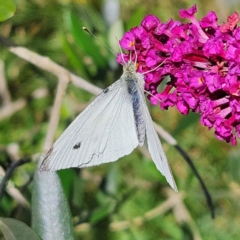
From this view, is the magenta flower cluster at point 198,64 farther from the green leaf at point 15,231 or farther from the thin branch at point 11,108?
the thin branch at point 11,108

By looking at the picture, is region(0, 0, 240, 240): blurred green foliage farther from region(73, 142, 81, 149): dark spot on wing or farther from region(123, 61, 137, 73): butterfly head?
region(73, 142, 81, 149): dark spot on wing

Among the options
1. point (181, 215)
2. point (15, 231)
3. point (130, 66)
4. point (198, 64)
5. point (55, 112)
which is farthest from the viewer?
point (181, 215)

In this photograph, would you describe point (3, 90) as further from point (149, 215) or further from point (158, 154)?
point (158, 154)

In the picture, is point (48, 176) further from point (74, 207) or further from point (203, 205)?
point (203, 205)

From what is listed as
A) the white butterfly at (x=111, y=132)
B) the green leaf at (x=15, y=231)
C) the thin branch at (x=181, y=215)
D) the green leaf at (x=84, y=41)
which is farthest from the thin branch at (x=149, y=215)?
the green leaf at (x=15, y=231)

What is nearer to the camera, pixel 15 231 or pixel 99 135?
pixel 15 231

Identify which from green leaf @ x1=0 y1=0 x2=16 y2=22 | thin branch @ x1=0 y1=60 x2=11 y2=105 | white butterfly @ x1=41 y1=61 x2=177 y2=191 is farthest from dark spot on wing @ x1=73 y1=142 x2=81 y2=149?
thin branch @ x1=0 y1=60 x2=11 y2=105

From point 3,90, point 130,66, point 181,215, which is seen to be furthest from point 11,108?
point 130,66
